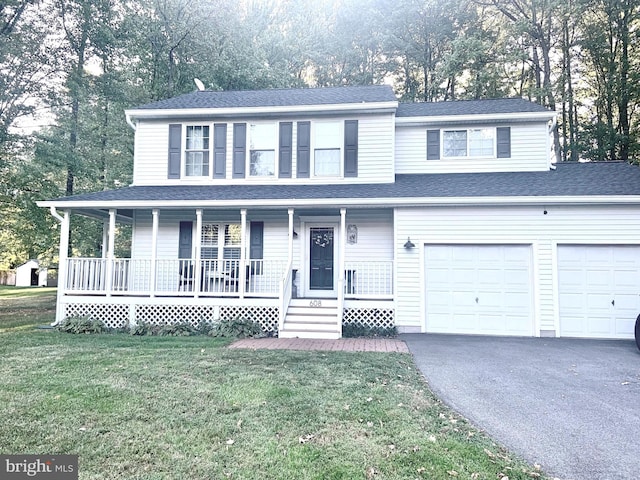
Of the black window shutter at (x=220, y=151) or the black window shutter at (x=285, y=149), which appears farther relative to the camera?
the black window shutter at (x=220, y=151)

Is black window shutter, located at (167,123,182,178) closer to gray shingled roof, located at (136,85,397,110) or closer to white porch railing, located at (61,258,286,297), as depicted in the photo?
gray shingled roof, located at (136,85,397,110)

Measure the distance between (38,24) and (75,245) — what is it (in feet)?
30.8

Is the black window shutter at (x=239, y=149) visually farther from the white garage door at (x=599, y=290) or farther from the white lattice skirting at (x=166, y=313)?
the white garage door at (x=599, y=290)

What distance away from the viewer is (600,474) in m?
3.13

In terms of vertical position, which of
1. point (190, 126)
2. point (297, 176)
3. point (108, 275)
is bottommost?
point (108, 275)

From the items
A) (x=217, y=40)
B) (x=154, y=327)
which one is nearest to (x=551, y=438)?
(x=154, y=327)

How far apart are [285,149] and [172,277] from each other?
5.04m

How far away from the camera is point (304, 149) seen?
1131cm

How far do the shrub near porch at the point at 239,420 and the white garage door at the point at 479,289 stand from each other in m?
3.33

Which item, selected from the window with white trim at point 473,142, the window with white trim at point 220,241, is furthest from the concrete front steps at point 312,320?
the window with white trim at point 473,142

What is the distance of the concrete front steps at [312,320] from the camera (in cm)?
897

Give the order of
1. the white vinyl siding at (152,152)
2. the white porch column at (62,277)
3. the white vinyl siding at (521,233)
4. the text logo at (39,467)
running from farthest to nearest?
the white vinyl siding at (152,152) < the white porch column at (62,277) < the white vinyl siding at (521,233) < the text logo at (39,467)

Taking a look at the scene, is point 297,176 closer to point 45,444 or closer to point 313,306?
point 313,306

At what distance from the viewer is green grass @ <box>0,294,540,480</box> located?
3.14 metres
